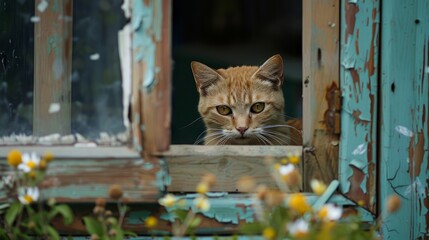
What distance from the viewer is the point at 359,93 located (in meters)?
2.63

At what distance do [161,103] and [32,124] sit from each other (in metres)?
0.47

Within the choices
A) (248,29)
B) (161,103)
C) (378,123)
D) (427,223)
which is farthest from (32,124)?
(248,29)

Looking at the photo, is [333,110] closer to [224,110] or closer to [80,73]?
[80,73]

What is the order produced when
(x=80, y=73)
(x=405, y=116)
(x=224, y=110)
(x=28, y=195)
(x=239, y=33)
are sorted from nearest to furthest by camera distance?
(x=28, y=195) → (x=80, y=73) → (x=405, y=116) → (x=224, y=110) → (x=239, y=33)

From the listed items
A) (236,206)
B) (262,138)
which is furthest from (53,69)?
(262,138)

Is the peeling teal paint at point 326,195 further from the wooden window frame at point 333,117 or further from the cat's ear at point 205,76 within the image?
the cat's ear at point 205,76

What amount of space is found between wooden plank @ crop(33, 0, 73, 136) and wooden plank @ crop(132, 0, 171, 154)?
0.86ft

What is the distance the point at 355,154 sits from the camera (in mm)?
2627

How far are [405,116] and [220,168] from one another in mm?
649

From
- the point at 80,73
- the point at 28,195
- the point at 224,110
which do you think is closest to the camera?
the point at 28,195

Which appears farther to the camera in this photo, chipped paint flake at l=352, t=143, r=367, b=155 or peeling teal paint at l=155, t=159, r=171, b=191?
chipped paint flake at l=352, t=143, r=367, b=155

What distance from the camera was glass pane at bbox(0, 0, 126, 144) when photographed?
8.02ft

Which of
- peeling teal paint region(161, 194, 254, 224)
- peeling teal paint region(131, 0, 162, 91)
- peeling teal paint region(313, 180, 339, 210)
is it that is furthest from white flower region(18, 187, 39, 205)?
peeling teal paint region(313, 180, 339, 210)

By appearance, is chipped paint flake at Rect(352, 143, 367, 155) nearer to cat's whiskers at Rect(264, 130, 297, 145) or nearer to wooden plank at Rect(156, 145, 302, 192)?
wooden plank at Rect(156, 145, 302, 192)
